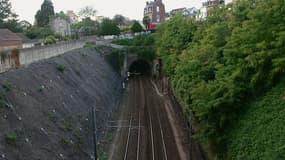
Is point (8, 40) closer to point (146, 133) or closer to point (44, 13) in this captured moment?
point (146, 133)

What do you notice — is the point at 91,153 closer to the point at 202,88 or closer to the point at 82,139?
the point at 82,139

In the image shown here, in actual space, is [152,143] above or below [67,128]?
below

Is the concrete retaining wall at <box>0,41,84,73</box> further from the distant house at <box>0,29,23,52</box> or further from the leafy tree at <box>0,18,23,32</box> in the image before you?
the leafy tree at <box>0,18,23,32</box>

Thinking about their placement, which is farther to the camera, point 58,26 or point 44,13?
point 44,13

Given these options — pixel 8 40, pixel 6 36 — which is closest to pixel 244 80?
pixel 8 40

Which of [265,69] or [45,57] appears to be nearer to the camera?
[265,69]

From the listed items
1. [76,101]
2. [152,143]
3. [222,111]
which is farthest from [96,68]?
[222,111]
